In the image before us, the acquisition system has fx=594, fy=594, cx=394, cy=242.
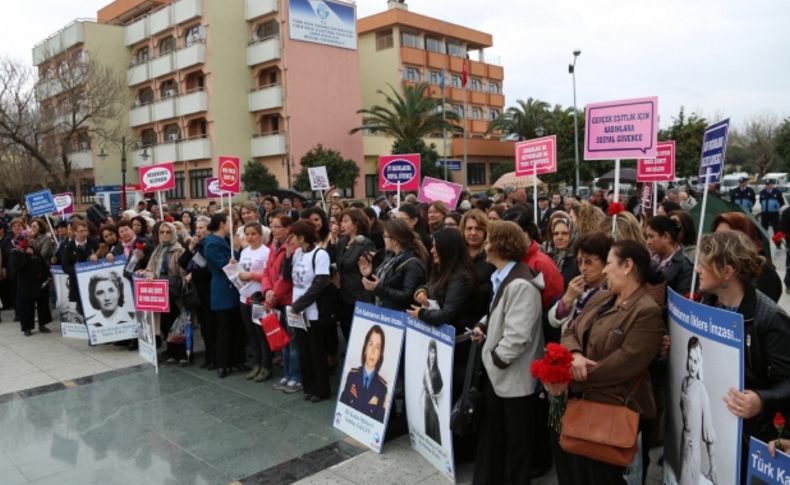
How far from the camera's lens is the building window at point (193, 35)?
41.4 meters

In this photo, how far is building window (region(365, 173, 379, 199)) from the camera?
155 feet

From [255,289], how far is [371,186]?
40947 mm

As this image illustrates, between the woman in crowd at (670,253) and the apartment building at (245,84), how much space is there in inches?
1508

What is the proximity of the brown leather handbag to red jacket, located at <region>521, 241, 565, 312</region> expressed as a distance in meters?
1.15

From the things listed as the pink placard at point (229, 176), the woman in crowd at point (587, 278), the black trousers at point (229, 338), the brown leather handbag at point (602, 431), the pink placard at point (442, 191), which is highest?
the pink placard at point (229, 176)

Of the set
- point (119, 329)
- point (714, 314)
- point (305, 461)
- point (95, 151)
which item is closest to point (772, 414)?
point (714, 314)

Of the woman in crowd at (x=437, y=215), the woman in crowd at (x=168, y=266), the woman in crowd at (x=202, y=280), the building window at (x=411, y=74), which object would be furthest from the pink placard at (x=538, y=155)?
the building window at (x=411, y=74)

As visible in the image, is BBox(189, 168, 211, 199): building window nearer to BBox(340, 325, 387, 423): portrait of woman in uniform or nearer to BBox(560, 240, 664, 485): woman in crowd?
BBox(340, 325, 387, 423): portrait of woman in uniform

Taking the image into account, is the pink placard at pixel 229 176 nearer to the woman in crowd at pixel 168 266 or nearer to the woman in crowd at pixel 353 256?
the woman in crowd at pixel 168 266

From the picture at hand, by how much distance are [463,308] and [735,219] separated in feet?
7.68

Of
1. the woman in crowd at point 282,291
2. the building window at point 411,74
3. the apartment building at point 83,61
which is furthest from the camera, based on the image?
the building window at point 411,74

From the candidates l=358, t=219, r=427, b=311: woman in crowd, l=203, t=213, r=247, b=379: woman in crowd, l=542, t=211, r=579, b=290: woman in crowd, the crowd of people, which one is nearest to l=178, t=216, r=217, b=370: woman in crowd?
the crowd of people

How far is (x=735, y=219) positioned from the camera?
4.80 m

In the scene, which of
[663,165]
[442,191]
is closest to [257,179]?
[442,191]
